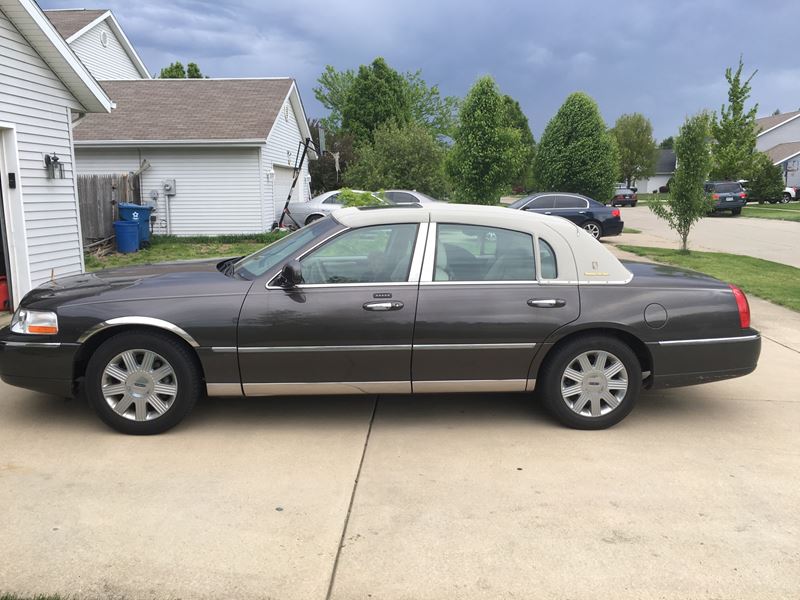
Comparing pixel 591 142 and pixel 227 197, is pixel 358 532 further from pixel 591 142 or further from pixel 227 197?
pixel 591 142

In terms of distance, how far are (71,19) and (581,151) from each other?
66.2 ft

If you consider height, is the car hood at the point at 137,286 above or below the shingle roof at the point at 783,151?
below

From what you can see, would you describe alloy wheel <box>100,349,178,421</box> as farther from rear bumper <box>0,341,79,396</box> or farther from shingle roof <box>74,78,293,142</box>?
shingle roof <box>74,78,293,142</box>

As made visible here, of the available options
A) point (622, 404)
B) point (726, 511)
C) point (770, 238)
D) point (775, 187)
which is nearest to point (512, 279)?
point (622, 404)

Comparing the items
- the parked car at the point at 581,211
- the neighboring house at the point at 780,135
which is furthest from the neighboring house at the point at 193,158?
the neighboring house at the point at 780,135

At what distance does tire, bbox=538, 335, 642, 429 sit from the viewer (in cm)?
458

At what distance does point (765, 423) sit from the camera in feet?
16.1

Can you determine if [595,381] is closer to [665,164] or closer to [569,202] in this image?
[569,202]

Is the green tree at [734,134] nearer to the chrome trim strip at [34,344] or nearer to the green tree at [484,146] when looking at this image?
the green tree at [484,146]

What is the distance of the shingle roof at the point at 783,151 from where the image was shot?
188 feet

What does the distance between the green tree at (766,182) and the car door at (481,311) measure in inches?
1770

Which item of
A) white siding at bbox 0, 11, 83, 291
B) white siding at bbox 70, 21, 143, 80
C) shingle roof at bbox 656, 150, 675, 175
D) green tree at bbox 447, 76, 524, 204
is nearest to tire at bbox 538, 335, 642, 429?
white siding at bbox 0, 11, 83, 291

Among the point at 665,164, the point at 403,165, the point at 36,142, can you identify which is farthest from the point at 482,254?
the point at 665,164

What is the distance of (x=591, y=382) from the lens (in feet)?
15.2
